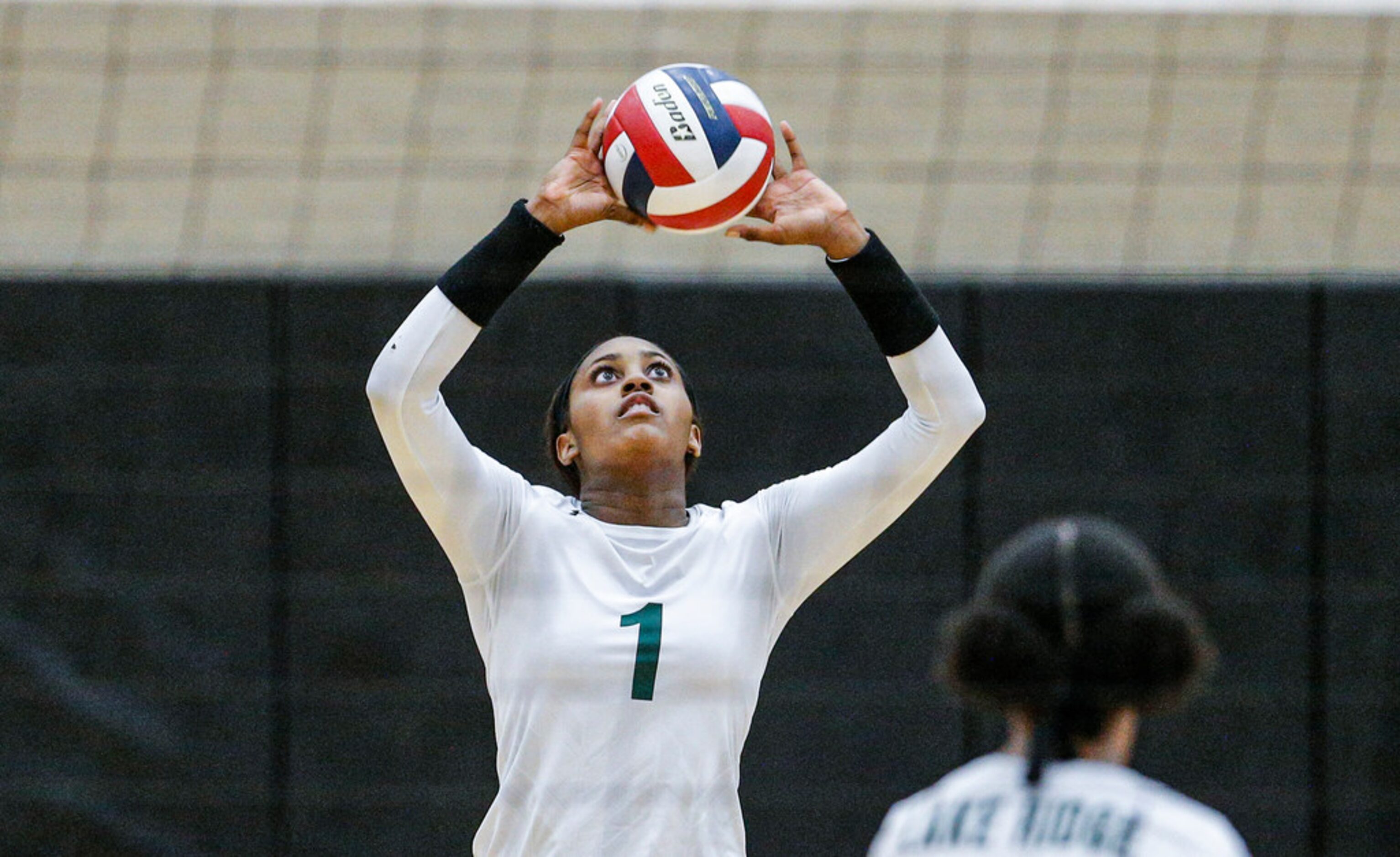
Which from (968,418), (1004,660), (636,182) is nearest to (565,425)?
(636,182)

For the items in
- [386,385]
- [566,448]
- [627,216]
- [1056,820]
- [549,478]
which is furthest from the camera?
[549,478]

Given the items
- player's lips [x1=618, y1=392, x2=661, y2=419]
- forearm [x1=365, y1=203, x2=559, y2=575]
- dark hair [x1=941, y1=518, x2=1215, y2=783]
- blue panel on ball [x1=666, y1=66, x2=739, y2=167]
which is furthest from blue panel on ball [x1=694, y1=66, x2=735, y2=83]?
dark hair [x1=941, y1=518, x2=1215, y2=783]

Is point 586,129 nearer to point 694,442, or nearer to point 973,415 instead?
point 694,442

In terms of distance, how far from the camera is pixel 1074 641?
1664 millimetres

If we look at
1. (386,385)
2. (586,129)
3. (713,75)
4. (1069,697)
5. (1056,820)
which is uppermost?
(713,75)

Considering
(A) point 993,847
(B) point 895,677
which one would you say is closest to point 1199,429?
(B) point 895,677

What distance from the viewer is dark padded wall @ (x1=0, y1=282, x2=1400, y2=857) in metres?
5.45

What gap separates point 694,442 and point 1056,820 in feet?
5.90

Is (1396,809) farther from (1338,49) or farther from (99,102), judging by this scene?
(99,102)

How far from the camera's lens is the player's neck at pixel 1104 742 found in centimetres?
170

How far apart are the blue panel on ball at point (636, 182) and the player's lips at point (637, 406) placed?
36 cm

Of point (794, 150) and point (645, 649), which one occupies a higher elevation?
point (794, 150)

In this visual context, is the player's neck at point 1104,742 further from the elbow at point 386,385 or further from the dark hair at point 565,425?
the dark hair at point 565,425

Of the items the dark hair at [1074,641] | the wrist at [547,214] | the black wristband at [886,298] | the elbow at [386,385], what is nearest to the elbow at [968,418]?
the black wristband at [886,298]
